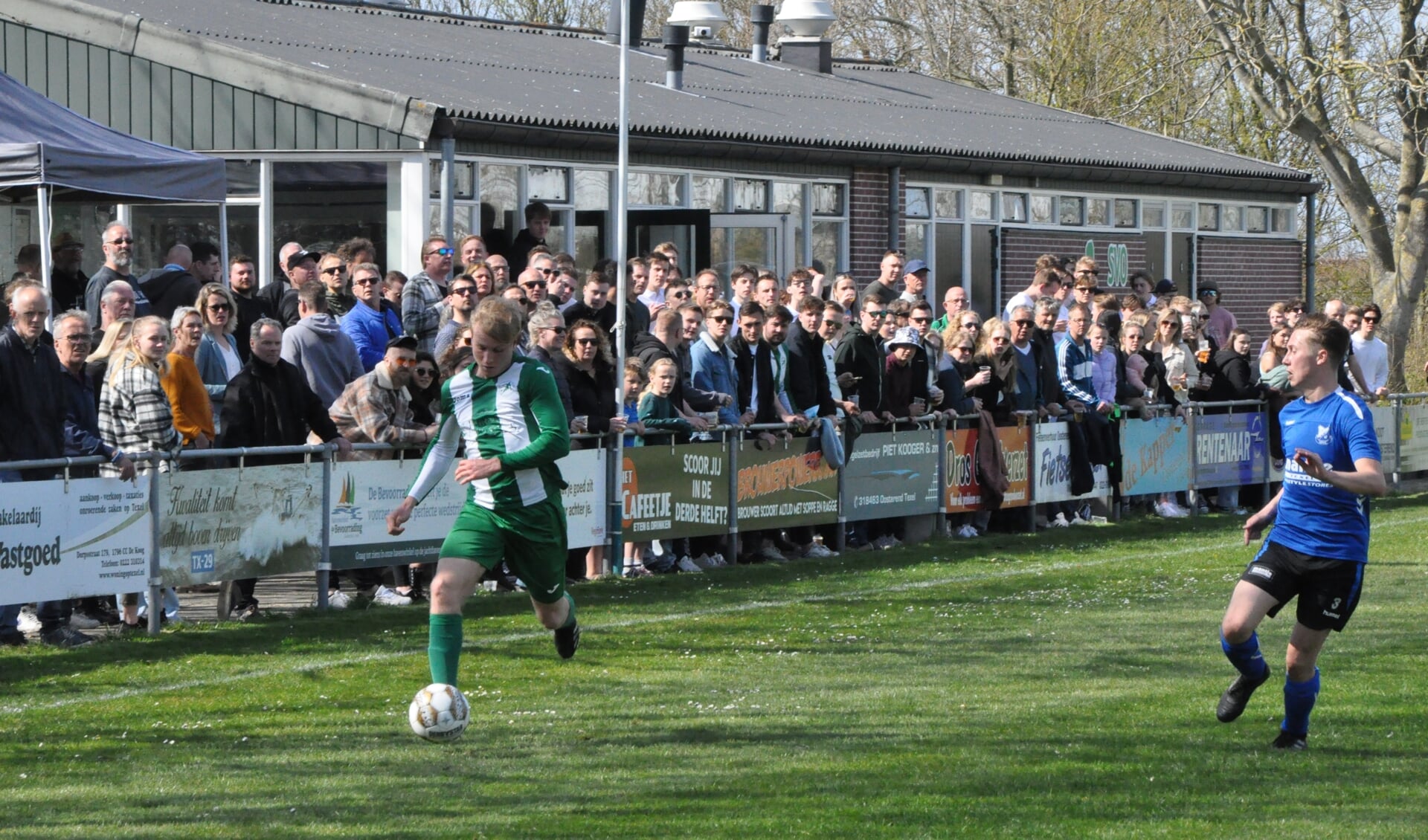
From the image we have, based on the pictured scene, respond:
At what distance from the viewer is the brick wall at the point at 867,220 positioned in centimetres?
2627

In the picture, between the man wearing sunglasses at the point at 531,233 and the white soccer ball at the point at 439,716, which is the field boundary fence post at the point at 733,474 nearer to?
the man wearing sunglasses at the point at 531,233

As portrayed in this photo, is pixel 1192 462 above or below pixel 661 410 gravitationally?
below

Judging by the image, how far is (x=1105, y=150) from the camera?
3216 cm

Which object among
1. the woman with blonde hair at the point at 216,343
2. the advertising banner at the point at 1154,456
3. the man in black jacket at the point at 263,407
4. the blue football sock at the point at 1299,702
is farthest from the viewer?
the advertising banner at the point at 1154,456

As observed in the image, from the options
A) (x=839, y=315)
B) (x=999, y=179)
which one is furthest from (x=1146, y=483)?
(x=999, y=179)

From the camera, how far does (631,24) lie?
23.9 m

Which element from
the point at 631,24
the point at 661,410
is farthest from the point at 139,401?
the point at 631,24

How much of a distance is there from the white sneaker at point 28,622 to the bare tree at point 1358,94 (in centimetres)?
2537

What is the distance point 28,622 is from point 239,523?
1.32 meters

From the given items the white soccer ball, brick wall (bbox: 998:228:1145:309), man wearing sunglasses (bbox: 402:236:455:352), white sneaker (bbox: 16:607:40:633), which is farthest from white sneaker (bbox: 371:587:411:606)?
brick wall (bbox: 998:228:1145:309)

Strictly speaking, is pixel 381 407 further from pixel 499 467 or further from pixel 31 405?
pixel 499 467

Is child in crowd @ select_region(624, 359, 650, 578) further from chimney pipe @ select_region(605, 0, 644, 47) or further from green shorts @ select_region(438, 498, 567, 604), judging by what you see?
chimney pipe @ select_region(605, 0, 644, 47)

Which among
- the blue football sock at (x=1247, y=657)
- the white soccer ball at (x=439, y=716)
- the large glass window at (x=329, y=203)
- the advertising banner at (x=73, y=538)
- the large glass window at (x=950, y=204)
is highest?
the large glass window at (x=950, y=204)

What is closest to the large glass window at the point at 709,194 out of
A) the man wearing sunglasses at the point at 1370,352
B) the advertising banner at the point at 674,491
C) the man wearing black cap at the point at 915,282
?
the man wearing black cap at the point at 915,282
